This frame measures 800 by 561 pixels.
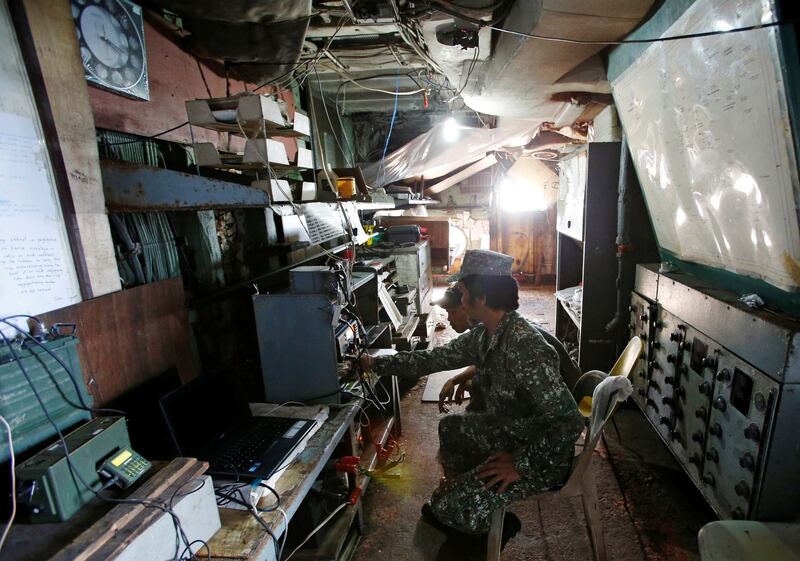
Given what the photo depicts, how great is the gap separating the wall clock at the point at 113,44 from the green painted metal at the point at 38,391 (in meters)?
1.21

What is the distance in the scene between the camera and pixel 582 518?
7.55 ft

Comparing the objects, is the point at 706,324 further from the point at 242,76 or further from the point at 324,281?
the point at 242,76

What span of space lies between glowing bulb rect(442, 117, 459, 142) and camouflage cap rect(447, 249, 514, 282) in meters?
3.49

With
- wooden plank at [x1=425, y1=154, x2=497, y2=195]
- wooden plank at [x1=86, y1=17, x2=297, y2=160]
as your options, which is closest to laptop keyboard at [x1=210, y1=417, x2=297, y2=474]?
wooden plank at [x1=86, y1=17, x2=297, y2=160]

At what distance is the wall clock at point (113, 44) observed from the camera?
5.29 ft

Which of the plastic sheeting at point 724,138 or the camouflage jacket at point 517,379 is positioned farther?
the camouflage jacket at point 517,379

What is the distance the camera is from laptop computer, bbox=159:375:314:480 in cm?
148

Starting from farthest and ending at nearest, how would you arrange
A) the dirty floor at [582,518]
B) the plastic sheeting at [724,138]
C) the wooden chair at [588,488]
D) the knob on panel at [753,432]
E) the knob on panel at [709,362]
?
1. the dirty floor at [582,518]
2. the knob on panel at [709,362]
3. the wooden chair at [588,488]
4. the knob on panel at [753,432]
5. the plastic sheeting at [724,138]

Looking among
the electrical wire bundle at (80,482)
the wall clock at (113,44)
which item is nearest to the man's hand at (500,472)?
the electrical wire bundle at (80,482)

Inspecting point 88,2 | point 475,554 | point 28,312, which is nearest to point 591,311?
point 475,554

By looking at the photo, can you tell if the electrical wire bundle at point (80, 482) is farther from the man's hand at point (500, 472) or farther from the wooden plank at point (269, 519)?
the man's hand at point (500, 472)

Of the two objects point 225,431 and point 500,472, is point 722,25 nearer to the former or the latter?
point 500,472

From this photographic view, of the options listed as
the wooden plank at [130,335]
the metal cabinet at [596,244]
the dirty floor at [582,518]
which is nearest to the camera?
the wooden plank at [130,335]

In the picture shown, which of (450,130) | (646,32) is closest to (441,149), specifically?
(450,130)
